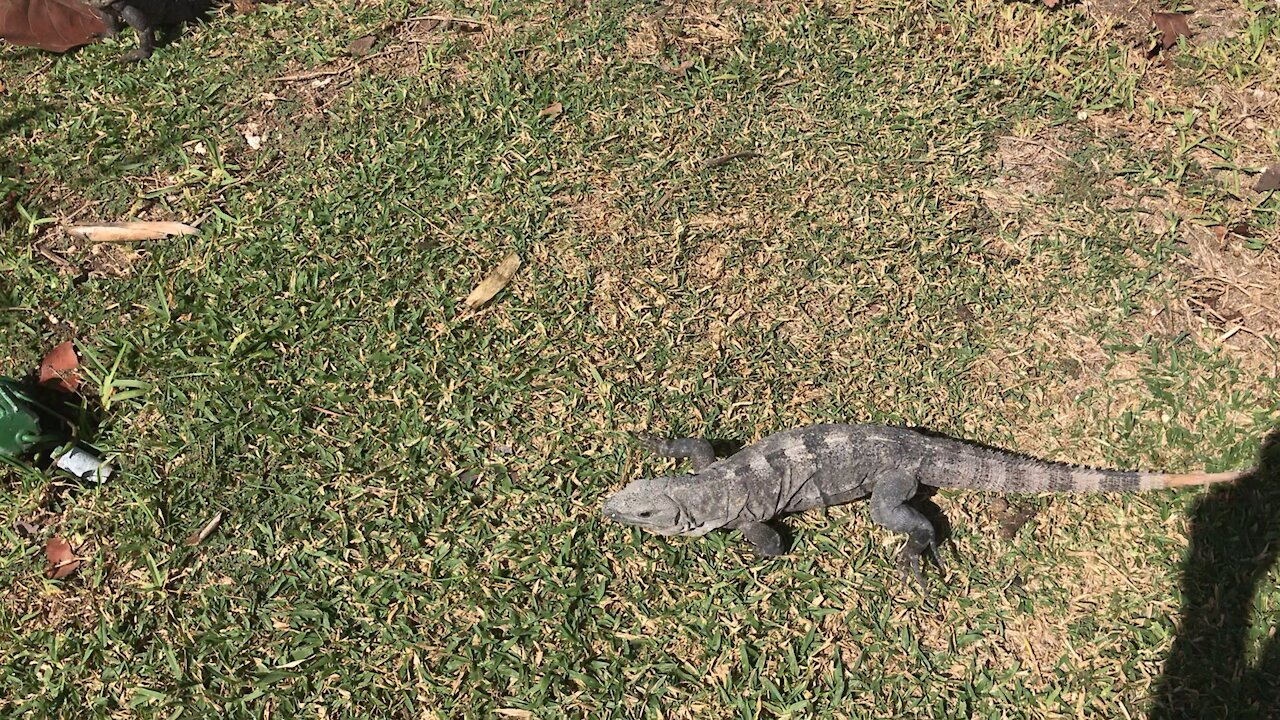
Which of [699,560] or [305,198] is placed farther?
[305,198]

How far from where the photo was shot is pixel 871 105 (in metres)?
5.60

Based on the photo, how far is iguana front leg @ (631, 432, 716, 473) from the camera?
166 inches

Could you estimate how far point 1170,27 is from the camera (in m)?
5.70

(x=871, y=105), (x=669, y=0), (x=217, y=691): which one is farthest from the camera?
(x=669, y=0)

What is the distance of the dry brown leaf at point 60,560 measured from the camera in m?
3.96

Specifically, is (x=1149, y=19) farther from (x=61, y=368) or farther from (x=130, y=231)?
(x=61, y=368)

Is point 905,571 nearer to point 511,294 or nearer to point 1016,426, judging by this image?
point 1016,426

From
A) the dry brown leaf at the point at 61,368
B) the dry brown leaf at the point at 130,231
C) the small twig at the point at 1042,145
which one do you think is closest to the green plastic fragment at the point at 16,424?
the dry brown leaf at the point at 61,368

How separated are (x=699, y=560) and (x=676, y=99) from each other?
3.23m

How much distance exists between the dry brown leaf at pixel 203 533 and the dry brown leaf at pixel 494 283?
172cm

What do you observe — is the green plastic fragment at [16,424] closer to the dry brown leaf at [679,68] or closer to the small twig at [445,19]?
the small twig at [445,19]

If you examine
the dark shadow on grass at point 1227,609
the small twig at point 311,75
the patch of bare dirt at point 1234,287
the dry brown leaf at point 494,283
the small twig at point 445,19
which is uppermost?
the small twig at point 445,19

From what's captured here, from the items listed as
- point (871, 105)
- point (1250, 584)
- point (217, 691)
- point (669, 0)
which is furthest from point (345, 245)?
point (1250, 584)

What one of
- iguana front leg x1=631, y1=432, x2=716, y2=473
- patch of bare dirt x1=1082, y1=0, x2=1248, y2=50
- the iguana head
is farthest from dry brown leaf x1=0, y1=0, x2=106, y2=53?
patch of bare dirt x1=1082, y1=0, x2=1248, y2=50
